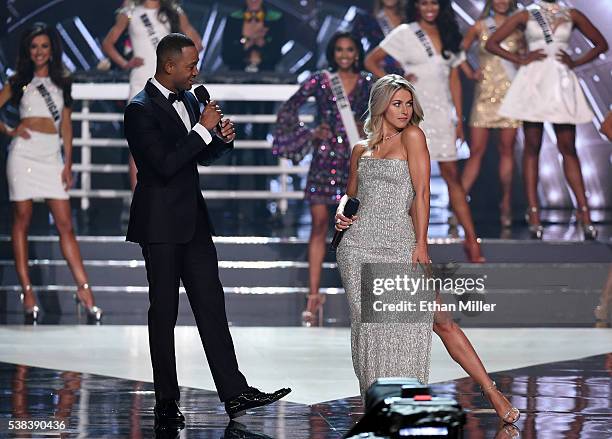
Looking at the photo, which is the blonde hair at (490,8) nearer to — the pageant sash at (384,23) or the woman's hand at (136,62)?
the pageant sash at (384,23)

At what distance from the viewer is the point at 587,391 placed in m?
7.43

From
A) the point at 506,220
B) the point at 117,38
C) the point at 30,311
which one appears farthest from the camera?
the point at 506,220

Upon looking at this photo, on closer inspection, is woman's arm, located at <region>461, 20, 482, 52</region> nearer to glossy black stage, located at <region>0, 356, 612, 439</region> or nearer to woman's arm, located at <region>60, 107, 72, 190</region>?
woman's arm, located at <region>60, 107, 72, 190</region>

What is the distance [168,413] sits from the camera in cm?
657

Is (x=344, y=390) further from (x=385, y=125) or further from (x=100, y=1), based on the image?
(x=100, y=1)

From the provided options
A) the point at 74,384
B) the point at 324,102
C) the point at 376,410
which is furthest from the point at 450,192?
A: the point at 376,410

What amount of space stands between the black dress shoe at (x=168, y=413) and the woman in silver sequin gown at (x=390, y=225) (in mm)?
787

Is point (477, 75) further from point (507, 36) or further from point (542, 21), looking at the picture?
point (542, 21)

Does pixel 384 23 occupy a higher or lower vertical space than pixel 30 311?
higher

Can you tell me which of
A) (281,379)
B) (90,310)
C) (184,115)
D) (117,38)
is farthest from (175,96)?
(117,38)

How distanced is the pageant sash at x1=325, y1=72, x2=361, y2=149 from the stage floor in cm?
125

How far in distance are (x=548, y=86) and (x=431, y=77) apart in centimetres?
90

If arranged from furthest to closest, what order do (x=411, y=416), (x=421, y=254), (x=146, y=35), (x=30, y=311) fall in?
(x=146, y=35) < (x=30, y=311) < (x=421, y=254) < (x=411, y=416)

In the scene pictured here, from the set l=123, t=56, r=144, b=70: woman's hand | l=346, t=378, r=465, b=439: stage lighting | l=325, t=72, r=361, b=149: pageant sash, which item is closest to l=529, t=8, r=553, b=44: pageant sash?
l=325, t=72, r=361, b=149: pageant sash
